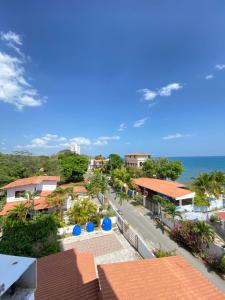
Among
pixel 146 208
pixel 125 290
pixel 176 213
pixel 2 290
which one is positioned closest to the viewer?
pixel 2 290

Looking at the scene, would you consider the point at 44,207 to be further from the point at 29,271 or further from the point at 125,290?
the point at 29,271

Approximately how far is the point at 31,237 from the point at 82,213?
511cm

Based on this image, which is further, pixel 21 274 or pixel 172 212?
pixel 172 212

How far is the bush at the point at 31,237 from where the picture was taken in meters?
12.9

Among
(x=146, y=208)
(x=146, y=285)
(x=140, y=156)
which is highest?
(x=140, y=156)

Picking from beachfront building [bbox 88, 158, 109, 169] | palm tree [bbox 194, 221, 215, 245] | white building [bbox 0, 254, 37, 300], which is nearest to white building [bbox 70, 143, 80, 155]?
beachfront building [bbox 88, 158, 109, 169]

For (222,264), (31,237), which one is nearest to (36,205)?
(31,237)

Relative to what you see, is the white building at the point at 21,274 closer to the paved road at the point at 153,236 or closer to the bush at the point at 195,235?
the paved road at the point at 153,236

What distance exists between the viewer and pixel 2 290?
1.99 meters

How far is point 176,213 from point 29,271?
1834 centimetres

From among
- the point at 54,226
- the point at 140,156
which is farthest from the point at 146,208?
the point at 140,156

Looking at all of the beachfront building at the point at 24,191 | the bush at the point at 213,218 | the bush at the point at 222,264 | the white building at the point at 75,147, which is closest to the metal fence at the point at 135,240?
the bush at the point at 222,264

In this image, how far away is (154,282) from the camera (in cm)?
668

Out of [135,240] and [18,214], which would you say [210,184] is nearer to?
[135,240]
